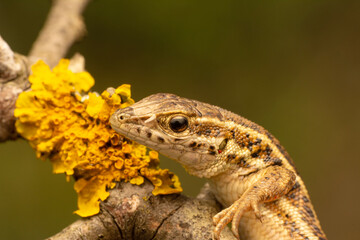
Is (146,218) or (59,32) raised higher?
(59,32)

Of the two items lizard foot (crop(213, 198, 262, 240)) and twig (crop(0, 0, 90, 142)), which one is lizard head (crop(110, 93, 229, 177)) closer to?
lizard foot (crop(213, 198, 262, 240))

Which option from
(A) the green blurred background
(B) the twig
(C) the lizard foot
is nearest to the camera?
(C) the lizard foot

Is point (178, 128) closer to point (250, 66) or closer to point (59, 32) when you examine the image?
point (59, 32)

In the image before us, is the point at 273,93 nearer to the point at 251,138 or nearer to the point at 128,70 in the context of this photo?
the point at 128,70

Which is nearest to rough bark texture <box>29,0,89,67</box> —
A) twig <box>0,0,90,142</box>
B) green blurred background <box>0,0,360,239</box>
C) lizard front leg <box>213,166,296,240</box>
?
twig <box>0,0,90,142</box>

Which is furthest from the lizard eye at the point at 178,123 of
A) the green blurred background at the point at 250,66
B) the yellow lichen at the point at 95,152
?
the green blurred background at the point at 250,66

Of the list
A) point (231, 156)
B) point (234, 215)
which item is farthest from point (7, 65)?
point (234, 215)
